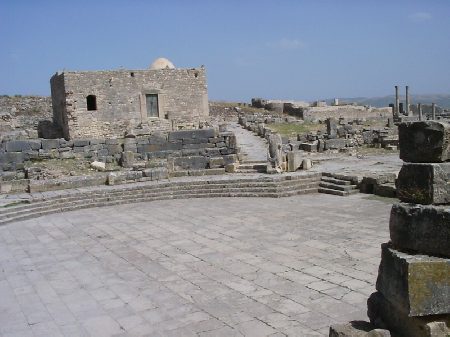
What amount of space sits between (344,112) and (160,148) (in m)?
27.0

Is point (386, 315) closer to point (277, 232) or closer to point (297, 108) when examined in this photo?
point (277, 232)

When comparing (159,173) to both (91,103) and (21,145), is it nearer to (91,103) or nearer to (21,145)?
(21,145)

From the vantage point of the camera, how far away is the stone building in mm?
25250

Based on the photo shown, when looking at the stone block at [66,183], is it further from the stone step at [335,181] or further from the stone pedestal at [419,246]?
the stone pedestal at [419,246]

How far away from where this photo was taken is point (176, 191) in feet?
47.0

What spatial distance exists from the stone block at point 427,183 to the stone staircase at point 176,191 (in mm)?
9346

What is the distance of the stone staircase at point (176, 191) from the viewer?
43.1ft

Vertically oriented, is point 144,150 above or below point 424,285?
above

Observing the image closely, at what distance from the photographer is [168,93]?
26.7 m

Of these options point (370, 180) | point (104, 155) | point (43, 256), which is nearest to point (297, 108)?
point (104, 155)

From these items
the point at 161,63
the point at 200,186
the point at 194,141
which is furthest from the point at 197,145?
the point at 161,63

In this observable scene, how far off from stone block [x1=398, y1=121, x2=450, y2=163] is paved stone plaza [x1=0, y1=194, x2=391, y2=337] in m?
2.22

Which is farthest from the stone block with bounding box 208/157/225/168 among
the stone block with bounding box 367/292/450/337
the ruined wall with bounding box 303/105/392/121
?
the ruined wall with bounding box 303/105/392/121

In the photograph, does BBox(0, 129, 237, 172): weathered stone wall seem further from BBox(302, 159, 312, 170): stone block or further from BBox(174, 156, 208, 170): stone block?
BBox(302, 159, 312, 170): stone block
